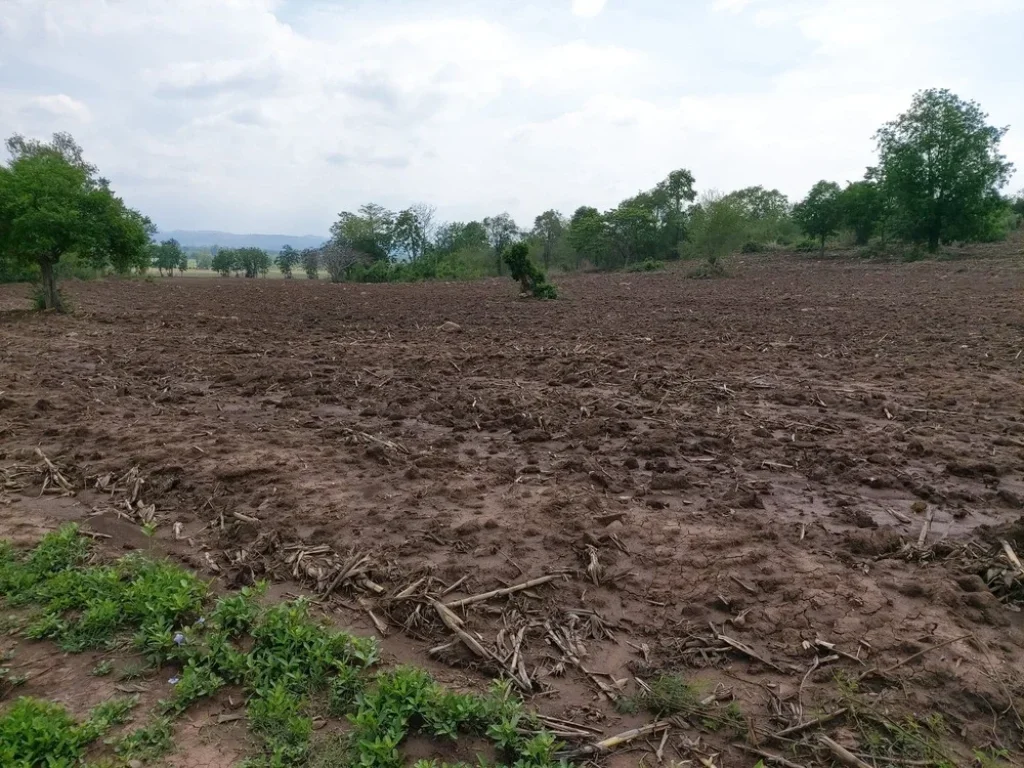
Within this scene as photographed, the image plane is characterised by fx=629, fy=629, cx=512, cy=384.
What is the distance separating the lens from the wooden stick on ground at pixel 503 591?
149 inches

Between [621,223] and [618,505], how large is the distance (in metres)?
53.0

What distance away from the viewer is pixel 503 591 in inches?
152

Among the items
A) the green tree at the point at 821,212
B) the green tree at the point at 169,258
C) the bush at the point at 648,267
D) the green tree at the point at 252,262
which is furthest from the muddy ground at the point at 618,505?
the green tree at the point at 169,258

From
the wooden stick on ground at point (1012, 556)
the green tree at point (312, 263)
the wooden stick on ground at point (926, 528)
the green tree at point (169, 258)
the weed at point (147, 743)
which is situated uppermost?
the green tree at point (169, 258)

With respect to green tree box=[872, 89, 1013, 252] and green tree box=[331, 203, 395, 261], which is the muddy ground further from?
green tree box=[331, 203, 395, 261]

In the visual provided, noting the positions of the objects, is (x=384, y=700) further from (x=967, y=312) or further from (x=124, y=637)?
(x=967, y=312)

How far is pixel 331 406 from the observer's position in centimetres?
801

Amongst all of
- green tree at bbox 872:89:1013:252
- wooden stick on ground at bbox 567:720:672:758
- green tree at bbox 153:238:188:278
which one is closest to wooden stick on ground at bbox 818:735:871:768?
wooden stick on ground at bbox 567:720:672:758

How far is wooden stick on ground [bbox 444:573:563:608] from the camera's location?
12.4ft

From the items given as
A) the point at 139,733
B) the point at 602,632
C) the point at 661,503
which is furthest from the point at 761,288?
the point at 139,733

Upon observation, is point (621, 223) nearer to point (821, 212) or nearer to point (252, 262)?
point (821, 212)

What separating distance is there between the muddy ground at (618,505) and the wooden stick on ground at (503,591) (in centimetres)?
4

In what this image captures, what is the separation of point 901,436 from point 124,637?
264 inches

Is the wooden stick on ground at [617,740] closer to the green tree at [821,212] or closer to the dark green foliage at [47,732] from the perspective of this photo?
the dark green foliage at [47,732]
